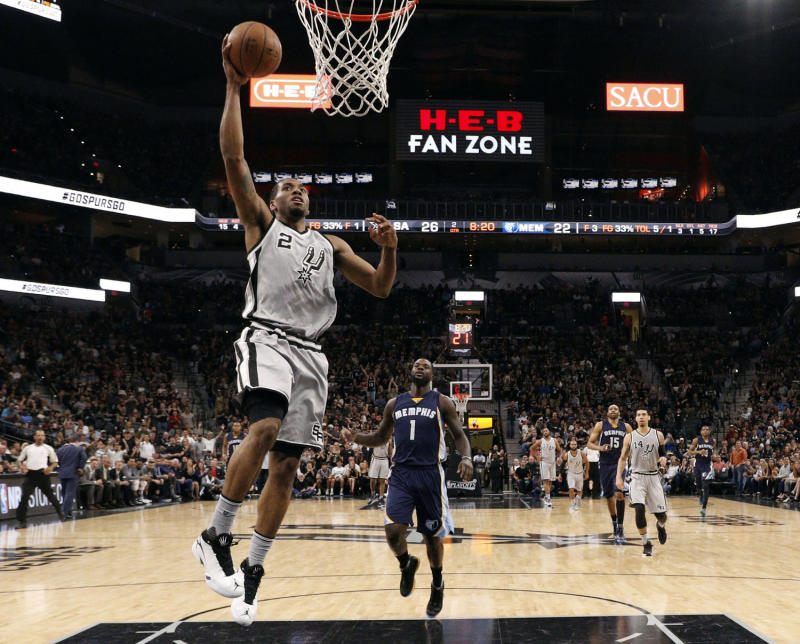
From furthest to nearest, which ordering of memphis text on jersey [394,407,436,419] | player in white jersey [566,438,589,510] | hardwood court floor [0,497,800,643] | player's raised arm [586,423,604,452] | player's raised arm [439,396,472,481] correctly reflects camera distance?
player in white jersey [566,438,589,510]
player's raised arm [586,423,604,452]
memphis text on jersey [394,407,436,419]
player's raised arm [439,396,472,481]
hardwood court floor [0,497,800,643]

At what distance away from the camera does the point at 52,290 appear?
3008cm

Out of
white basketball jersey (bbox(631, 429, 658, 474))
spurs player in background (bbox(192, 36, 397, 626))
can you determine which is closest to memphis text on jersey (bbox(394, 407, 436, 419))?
spurs player in background (bbox(192, 36, 397, 626))

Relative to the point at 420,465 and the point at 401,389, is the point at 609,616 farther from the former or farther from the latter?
the point at 401,389

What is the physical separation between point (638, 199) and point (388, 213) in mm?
12419

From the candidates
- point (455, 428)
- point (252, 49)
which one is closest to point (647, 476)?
point (455, 428)

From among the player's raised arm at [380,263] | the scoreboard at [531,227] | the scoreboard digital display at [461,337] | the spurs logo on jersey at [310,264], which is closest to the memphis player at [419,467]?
the player's raised arm at [380,263]

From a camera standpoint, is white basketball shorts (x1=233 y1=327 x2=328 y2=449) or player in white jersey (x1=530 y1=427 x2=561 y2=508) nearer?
white basketball shorts (x1=233 y1=327 x2=328 y2=449)

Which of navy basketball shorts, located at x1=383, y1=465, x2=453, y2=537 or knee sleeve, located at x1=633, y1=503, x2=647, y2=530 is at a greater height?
navy basketball shorts, located at x1=383, y1=465, x2=453, y2=537

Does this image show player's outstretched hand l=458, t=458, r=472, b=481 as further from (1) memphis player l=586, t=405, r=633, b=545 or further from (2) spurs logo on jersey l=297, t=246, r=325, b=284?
(1) memphis player l=586, t=405, r=633, b=545

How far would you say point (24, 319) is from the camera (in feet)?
97.2

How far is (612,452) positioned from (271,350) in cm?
1001

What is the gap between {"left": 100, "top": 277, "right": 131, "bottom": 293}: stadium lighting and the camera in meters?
31.9

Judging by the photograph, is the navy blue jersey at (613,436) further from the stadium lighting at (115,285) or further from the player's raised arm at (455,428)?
the stadium lighting at (115,285)

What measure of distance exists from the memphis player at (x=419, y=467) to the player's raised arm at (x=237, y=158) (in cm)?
330
